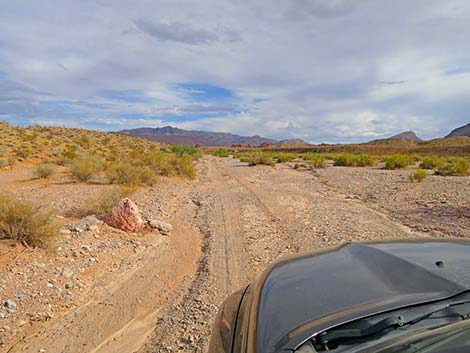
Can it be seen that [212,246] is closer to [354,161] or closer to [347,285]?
[347,285]

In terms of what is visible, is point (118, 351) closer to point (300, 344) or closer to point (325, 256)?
point (325, 256)

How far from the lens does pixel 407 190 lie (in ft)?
42.3

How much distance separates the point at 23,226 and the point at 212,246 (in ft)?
11.0

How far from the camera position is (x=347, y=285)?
72.7 inches

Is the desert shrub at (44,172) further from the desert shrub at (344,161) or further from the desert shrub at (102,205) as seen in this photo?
the desert shrub at (344,161)

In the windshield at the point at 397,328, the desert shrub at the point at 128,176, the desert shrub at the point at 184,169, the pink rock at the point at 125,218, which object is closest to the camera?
the windshield at the point at 397,328

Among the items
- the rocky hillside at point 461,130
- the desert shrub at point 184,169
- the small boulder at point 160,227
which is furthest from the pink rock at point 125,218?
the rocky hillside at point 461,130

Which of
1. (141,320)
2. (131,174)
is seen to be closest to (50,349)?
(141,320)

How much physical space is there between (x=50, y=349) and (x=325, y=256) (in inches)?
126

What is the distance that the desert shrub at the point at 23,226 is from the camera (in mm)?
5570

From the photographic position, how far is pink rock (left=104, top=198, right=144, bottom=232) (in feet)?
23.3

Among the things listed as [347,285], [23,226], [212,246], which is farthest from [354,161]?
[347,285]

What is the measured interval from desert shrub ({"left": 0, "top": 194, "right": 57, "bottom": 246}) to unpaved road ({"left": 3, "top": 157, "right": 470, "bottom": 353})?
149 centimetres

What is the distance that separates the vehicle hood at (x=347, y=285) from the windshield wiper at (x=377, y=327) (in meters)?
0.03
